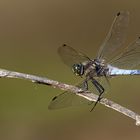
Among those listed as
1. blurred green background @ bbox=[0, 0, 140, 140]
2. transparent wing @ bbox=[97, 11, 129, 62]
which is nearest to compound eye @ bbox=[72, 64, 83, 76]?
transparent wing @ bbox=[97, 11, 129, 62]

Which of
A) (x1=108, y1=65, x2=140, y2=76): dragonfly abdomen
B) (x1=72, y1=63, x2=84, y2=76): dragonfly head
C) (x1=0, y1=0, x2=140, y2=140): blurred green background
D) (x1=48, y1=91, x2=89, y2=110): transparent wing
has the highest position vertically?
(x1=0, y1=0, x2=140, y2=140): blurred green background

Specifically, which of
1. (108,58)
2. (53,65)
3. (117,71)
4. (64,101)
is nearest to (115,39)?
(108,58)

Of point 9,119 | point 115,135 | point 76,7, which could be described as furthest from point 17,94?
point 76,7

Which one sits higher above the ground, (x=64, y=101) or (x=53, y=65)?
(x=53, y=65)

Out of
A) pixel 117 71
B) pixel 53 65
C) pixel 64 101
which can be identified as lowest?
pixel 64 101

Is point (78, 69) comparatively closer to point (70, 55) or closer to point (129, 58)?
point (70, 55)

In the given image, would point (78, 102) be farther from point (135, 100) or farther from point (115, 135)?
point (135, 100)

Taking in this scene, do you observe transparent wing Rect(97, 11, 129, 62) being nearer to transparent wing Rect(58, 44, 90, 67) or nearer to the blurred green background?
transparent wing Rect(58, 44, 90, 67)
